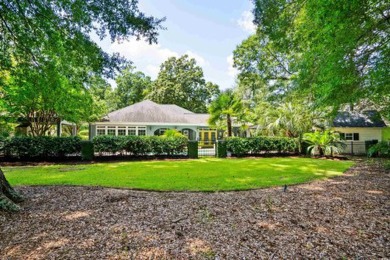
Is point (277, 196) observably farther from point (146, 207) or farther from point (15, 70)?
point (15, 70)

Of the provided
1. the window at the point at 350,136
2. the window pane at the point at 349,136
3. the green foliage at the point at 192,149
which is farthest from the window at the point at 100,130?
the window pane at the point at 349,136

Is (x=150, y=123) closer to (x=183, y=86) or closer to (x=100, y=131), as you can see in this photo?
(x=100, y=131)

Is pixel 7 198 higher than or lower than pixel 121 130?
lower

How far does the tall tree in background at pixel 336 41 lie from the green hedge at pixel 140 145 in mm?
9489

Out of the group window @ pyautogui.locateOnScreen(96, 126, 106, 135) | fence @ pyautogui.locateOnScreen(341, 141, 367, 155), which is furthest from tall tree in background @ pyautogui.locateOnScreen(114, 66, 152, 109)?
→ fence @ pyautogui.locateOnScreen(341, 141, 367, 155)

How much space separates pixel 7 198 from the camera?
5242 mm

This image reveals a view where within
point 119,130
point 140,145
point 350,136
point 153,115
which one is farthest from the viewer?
point 153,115

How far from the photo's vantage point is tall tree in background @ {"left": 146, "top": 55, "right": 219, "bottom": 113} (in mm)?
41875

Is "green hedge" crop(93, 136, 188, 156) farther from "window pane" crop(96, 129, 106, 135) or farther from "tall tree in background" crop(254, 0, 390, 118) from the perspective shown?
"tall tree in background" crop(254, 0, 390, 118)

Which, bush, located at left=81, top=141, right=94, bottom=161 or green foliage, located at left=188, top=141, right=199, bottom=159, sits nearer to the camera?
bush, located at left=81, top=141, right=94, bottom=161

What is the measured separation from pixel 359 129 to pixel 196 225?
24104 millimetres

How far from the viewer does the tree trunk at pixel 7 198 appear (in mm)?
4980

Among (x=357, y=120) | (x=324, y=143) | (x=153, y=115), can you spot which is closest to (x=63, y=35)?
(x=324, y=143)

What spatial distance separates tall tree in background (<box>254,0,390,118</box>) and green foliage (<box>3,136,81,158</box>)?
480 inches
